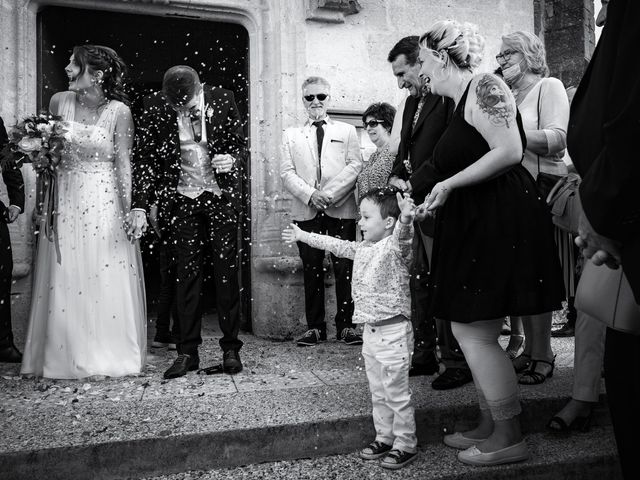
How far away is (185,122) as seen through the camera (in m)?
4.46

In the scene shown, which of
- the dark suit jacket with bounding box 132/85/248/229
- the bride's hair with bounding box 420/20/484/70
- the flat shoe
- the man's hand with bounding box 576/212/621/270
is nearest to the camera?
the man's hand with bounding box 576/212/621/270

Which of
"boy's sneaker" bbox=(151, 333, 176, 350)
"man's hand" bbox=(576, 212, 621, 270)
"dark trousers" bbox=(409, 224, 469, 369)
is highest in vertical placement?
"man's hand" bbox=(576, 212, 621, 270)

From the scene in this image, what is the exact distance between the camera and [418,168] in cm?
370

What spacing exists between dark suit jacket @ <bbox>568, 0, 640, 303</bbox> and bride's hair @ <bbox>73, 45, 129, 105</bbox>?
3881 millimetres

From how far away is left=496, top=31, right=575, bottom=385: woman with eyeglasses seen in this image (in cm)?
390

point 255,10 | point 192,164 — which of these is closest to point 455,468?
point 192,164

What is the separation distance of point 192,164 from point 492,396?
270 centimetres

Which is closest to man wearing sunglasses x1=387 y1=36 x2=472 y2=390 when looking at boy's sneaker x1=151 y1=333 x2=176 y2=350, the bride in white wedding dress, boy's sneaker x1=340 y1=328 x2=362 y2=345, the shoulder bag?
boy's sneaker x1=340 y1=328 x2=362 y2=345

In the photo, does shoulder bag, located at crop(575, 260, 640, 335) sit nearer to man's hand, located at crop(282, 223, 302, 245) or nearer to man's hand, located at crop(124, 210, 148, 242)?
man's hand, located at crop(282, 223, 302, 245)

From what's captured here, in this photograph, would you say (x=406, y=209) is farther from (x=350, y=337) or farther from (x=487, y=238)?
(x=350, y=337)

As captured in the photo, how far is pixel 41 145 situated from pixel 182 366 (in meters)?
1.89

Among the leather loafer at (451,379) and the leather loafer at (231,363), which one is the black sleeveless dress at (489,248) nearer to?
the leather loafer at (451,379)

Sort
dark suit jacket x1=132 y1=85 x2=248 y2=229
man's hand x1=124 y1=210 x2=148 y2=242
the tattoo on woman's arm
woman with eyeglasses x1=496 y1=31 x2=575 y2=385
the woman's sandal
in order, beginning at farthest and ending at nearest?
man's hand x1=124 y1=210 x2=148 y2=242 → dark suit jacket x1=132 y1=85 x2=248 y2=229 → the woman's sandal → woman with eyeglasses x1=496 y1=31 x2=575 y2=385 → the tattoo on woman's arm

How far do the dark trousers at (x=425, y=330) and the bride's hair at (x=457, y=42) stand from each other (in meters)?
1.36
